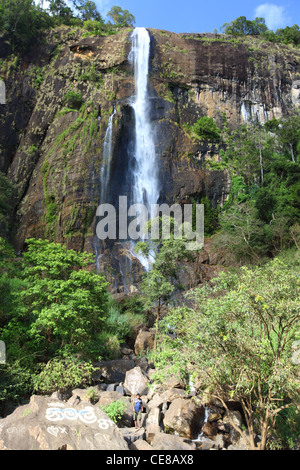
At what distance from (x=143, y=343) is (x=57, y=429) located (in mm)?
8659

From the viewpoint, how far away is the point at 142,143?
2833 cm

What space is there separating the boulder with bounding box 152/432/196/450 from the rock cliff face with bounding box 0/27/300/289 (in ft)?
46.5

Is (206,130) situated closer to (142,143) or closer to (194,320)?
(142,143)

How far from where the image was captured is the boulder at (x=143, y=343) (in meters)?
14.9

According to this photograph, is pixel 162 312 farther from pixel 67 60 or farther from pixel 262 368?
pixel 67 60

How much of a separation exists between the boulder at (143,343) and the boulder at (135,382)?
10.1 ft

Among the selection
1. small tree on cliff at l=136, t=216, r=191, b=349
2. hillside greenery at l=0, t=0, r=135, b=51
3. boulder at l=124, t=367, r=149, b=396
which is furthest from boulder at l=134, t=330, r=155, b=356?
hillside greenery at l=0, t=0, r=135, b=51

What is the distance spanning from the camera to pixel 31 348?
11.2 m

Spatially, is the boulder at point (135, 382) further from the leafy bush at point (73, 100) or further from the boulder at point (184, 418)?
the leafy bush at point (73, 100)

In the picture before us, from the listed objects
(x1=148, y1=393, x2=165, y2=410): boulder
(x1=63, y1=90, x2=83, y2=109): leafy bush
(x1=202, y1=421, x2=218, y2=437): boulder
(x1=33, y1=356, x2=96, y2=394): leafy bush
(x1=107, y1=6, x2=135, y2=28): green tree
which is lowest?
(x1=202, y1=421, x2=218, y2=437): boulder

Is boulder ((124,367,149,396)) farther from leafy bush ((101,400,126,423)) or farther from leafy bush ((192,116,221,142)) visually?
leafy bush ((192,116,221,142))

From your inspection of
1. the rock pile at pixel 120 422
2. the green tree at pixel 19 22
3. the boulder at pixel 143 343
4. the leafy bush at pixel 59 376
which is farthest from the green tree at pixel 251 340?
the green tree at pixel 19 22

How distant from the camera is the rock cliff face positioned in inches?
969

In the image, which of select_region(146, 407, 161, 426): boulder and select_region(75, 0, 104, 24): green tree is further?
select_region(75, 0, 104, 24): green tree
